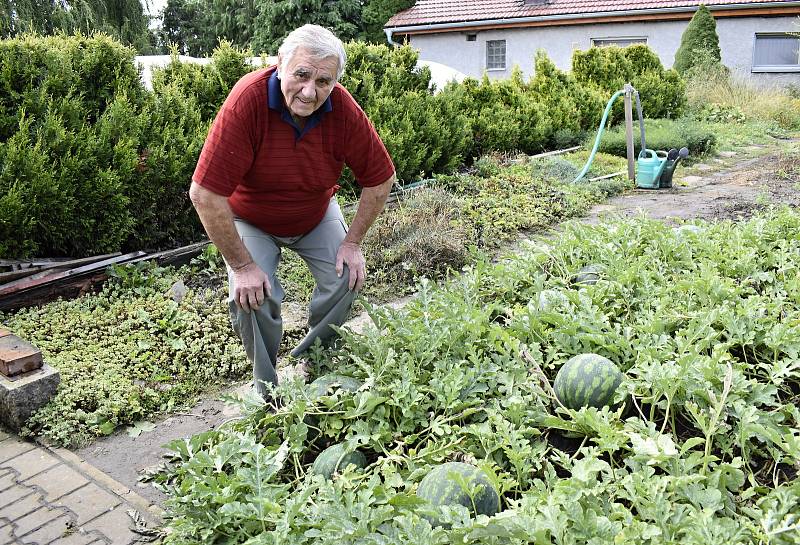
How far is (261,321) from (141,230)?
9.69 feet

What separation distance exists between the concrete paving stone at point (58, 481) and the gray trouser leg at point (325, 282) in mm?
1221

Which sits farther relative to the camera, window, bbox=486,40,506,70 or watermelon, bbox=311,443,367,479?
window, bbox=486,40,506,70

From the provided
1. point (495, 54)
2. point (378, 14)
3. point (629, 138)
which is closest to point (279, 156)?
point (629, 138)

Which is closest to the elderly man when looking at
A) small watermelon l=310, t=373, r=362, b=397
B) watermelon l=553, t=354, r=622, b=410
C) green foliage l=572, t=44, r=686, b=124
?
small watermelon l=310, t=373, r=362, b=397

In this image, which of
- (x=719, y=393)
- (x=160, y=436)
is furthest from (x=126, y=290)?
(x=719, y=393)

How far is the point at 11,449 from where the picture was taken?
3.49 m

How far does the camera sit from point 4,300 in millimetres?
4824

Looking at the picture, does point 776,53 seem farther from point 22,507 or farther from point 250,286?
point 22,507

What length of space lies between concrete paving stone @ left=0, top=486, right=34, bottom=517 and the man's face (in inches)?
84.2

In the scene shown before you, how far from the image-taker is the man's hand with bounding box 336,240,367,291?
367 cm

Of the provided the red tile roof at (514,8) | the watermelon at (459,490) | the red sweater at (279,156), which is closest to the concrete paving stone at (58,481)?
the red sweater at (279,156)

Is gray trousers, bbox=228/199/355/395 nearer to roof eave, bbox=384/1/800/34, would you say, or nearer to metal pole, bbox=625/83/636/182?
metal pole, bbox=625/83/636/182

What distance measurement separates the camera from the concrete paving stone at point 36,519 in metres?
2.88

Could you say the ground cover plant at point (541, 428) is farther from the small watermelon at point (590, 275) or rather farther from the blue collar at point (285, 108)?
the blue collar at point (285, 108)
